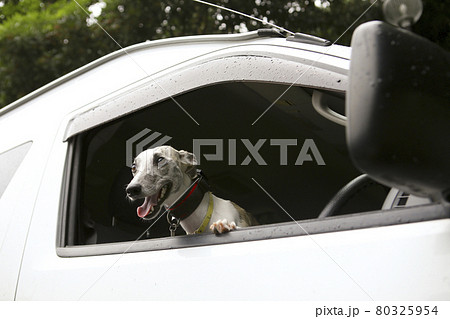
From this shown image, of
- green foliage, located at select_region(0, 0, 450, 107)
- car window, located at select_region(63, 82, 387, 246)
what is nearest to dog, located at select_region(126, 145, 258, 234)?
car window, located at select_region(63, 82, 387, 246)

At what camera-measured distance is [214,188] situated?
10.8ft

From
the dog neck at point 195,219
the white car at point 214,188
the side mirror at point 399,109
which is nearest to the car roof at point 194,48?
the white car at point 214,188

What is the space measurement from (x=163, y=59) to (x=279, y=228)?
1.06 meters

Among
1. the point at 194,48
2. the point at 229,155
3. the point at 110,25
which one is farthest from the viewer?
the point at 110,25

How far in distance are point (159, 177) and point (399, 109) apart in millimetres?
1911

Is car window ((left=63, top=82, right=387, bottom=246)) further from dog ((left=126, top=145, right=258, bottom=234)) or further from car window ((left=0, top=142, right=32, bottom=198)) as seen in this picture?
car window ((left=0, top=142, right=32, bottom=198))

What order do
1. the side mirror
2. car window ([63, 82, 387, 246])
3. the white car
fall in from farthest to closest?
car window ([63, 82, 387, 246])
the white car
the side mirror

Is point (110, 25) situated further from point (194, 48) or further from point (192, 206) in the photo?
point (194, 48)

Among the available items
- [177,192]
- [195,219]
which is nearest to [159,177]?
[177,192]

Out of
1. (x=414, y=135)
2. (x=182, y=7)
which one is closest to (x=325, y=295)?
(x=414, y=135)

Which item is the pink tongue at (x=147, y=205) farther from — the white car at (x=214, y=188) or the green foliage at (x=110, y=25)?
the green foliage at (x=110, y=25)

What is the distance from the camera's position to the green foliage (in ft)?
30.6

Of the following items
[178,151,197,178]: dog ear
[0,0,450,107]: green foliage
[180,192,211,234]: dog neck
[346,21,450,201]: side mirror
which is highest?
[0,0,450,107]: green foliage

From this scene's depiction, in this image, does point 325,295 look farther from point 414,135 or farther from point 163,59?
point 163,59
